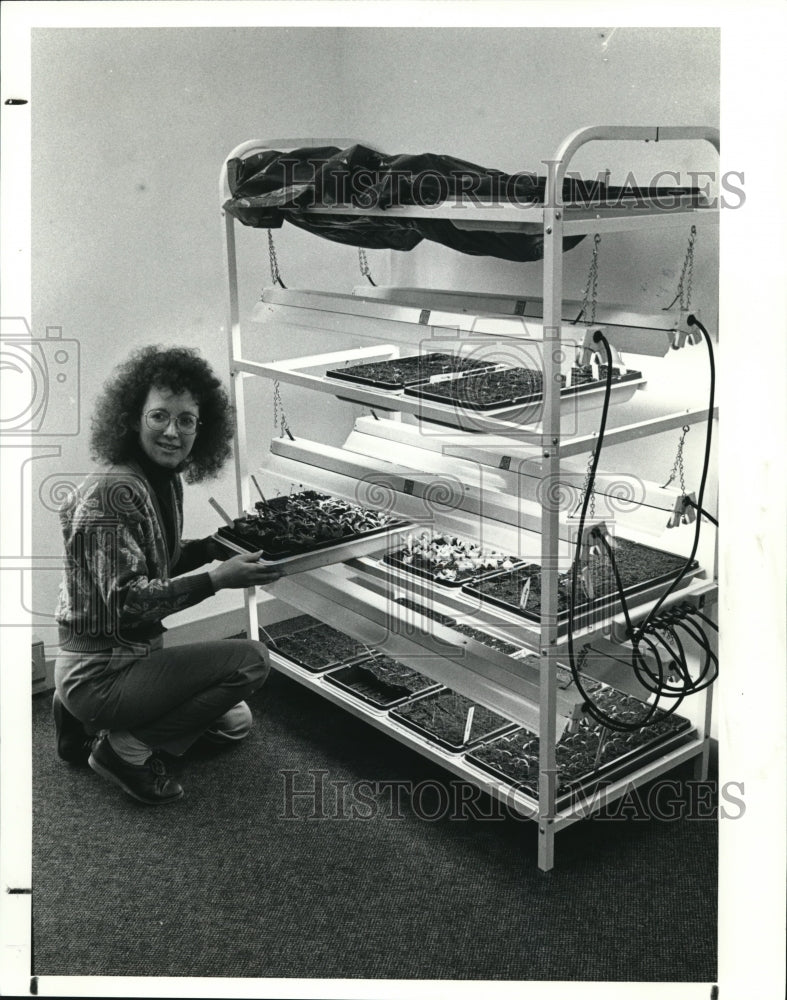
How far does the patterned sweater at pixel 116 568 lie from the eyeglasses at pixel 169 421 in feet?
0.37

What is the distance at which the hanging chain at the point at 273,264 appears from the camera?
325 centimetres

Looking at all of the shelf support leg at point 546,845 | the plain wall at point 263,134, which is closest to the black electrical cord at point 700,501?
the plain wall at point 263,134

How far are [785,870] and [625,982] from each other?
17.1 inches

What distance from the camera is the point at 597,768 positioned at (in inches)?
106

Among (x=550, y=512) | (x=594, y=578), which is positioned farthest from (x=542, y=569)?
(x=594, y=578)

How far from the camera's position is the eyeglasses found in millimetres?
2635

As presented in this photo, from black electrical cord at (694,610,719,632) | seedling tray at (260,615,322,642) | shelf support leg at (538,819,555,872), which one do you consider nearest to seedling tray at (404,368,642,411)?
black electrical cord at (694,610,719,632)

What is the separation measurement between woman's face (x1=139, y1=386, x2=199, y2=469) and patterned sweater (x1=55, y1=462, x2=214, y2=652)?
0.06 m

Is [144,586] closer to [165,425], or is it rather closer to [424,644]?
[165,425]

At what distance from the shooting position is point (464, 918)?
93.8 inches

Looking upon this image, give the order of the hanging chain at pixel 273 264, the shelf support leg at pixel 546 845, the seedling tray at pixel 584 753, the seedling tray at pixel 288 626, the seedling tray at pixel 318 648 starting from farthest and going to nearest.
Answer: the seedling tray at pixel 288 626 → the seedling tray at pixel 318 648 → the hanging chain at pixel 273 264 → the seedling tray at pixel 584 753 → the shelf support leg at pixel 546 845

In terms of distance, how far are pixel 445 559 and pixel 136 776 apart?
1009 mm

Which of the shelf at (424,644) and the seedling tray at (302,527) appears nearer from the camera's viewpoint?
the shelf at (424,644)

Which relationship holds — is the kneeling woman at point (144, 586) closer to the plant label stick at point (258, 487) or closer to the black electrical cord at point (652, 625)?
the plant label stick at point (258, 487)
